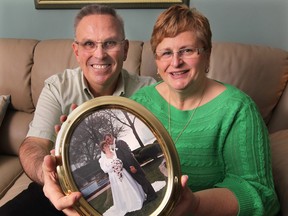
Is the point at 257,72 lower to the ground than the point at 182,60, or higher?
lower

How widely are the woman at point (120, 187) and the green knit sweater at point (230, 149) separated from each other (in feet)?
0.97

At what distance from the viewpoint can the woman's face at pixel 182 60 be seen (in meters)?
0.98

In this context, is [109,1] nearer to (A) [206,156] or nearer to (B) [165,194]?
(A) [206,156]

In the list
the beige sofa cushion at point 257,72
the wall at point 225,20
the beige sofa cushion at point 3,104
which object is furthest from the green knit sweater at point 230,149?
the beige sofa cushion at point 3,104

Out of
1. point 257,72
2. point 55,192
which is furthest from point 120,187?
point 257,72

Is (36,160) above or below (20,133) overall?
above

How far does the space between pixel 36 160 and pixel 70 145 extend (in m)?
0.51

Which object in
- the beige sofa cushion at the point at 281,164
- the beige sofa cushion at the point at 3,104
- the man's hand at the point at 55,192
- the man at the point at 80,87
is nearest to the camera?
the man's hand at the point at 55,192

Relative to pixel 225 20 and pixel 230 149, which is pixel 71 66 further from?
pixel 230 149

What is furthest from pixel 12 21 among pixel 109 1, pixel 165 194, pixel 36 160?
pixel 165 194

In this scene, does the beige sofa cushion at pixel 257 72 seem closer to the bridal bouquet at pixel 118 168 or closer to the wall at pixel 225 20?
the wall at pixel 225 20

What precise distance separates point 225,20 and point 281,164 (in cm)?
96

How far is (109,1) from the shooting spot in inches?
79.1

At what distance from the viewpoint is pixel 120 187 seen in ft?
2.48
